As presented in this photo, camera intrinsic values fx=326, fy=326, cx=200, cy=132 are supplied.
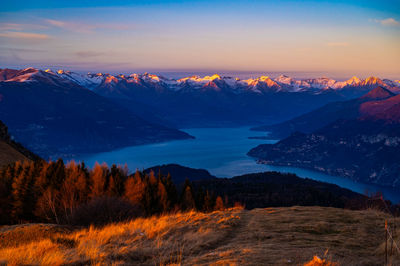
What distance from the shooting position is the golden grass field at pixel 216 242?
9.77 meters

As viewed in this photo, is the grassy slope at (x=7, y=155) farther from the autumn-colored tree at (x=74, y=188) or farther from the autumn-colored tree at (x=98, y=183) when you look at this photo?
the autumn-colored tree at (x=98, y=183)

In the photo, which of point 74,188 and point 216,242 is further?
point 74,188

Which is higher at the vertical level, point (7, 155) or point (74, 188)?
point (7, 155)

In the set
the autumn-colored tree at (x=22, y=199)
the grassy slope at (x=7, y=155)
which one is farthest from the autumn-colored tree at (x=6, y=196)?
the grassy slope at (x=7, y=155)

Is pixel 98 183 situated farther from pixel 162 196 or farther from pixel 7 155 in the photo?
pixel 7 155

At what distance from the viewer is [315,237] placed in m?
13.8

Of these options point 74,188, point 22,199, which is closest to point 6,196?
point 22,199

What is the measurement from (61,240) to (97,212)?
366 inches

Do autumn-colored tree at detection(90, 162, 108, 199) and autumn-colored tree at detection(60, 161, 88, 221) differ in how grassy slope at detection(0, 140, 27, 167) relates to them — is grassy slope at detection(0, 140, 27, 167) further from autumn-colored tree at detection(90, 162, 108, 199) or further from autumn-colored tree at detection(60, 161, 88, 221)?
autumn-colored tree at detection(90, 162, 108, 199)

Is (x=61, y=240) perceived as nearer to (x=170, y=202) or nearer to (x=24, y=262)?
(x=24, y=262)

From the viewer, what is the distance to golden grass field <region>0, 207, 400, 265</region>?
9.77 m

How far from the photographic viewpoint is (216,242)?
12953mm

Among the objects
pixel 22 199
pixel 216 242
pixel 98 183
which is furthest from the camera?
pixel 98 183

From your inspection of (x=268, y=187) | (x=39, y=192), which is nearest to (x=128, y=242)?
(x=39, y=192)
